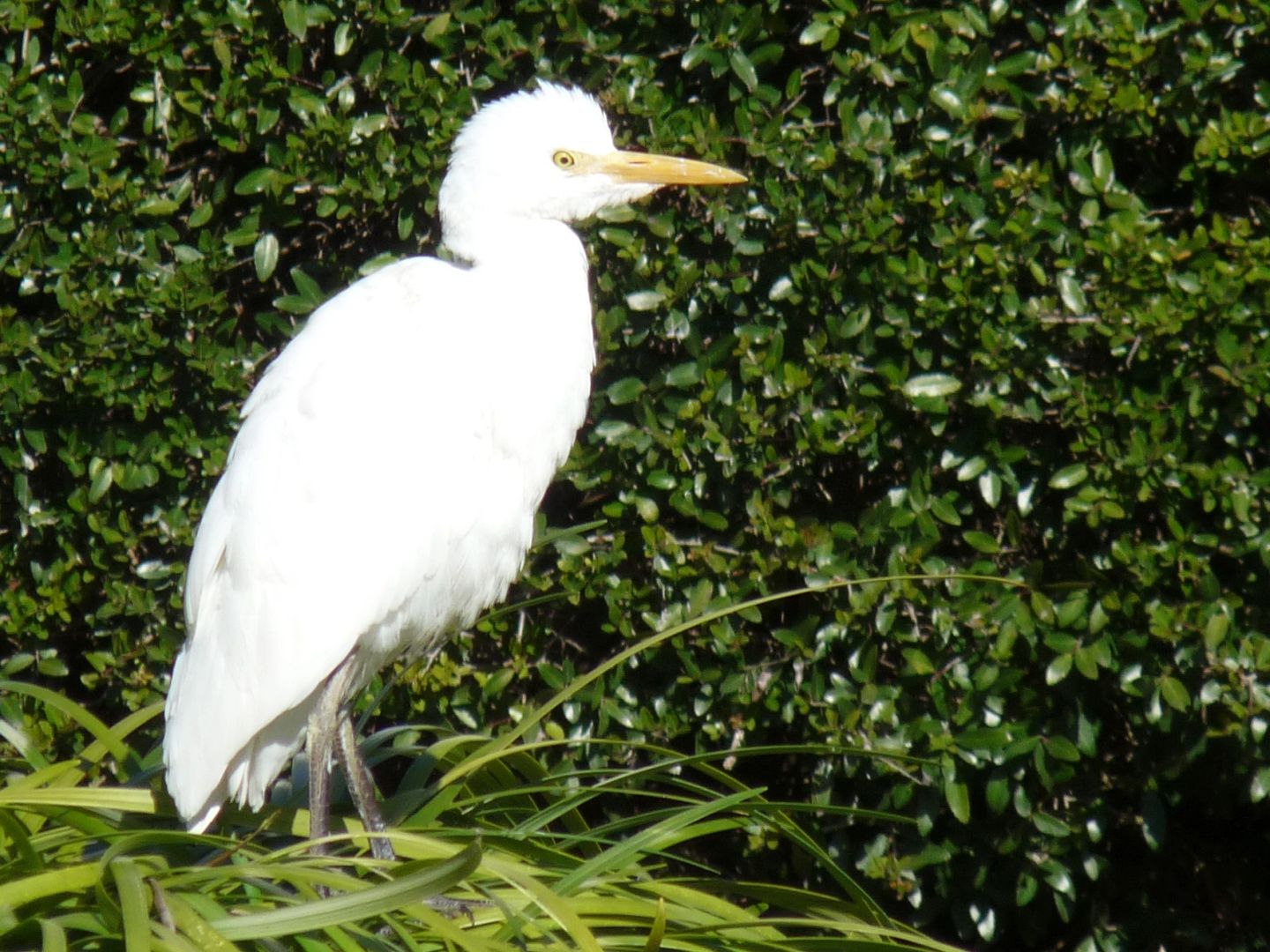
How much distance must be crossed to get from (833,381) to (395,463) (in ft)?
3.14

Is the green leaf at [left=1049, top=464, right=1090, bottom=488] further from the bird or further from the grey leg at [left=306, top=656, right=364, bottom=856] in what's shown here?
the grey leg at [left=306, top=656, right=364, bottom=856]

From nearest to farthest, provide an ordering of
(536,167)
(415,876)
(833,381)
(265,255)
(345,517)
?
(415,876)
(345,517)
(536,167)
(833,381)
(265,255)

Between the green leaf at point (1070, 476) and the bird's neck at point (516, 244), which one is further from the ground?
the bird's neck at point (516, 244)

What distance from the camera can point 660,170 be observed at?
278cm

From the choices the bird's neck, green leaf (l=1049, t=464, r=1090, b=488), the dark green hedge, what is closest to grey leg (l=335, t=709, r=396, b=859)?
the dark green hedge

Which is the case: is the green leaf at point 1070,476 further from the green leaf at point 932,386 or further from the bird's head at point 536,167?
the bird's head at point 536,167

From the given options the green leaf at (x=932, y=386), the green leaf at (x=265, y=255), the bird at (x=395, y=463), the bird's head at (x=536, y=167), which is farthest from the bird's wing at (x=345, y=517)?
the green leaf at (x=932, y=386)

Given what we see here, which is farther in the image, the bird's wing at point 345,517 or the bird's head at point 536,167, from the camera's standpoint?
the bird's head at point 536,167

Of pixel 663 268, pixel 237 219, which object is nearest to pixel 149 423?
pixel 237 219

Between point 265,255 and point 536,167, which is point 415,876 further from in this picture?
point 265,255

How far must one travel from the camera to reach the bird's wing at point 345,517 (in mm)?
2500

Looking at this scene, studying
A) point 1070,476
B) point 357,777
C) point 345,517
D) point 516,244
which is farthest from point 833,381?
point 357,777

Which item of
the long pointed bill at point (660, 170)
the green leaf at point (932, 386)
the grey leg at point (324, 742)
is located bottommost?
the grey leg at point (324, 742)

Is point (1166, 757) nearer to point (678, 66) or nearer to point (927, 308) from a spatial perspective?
point (927, 308)
